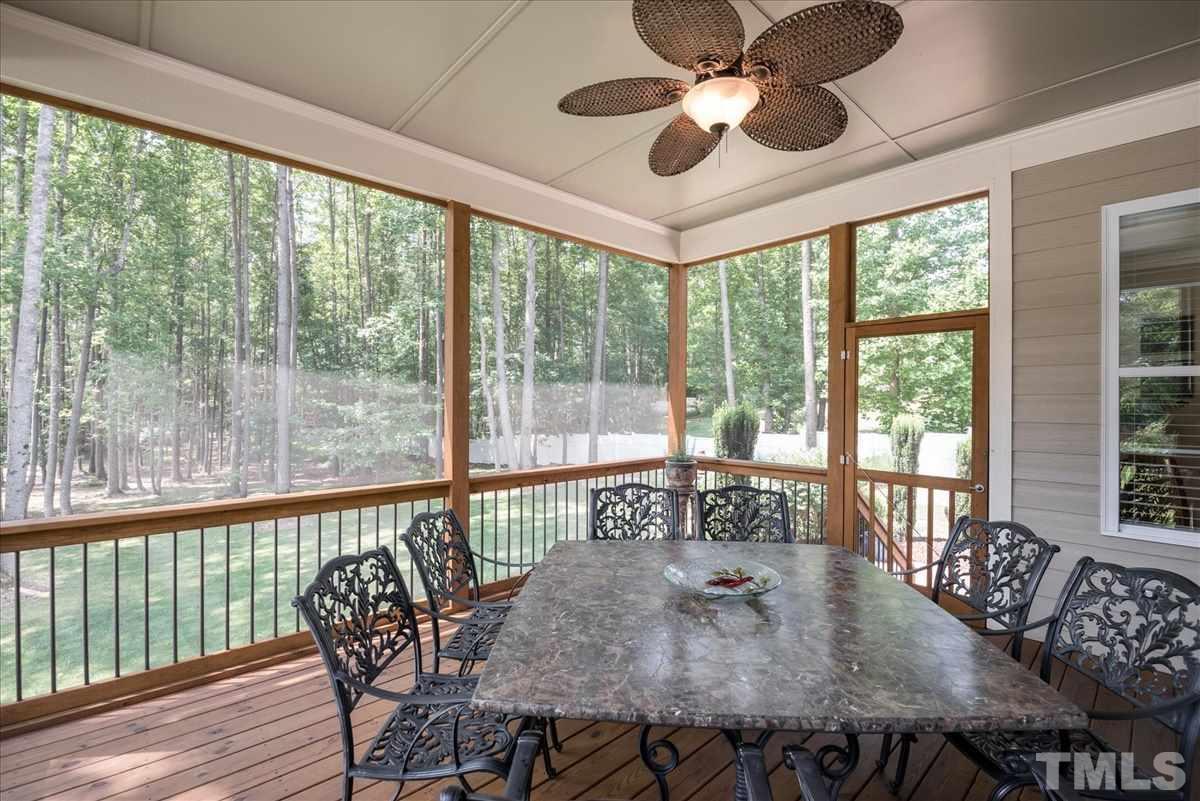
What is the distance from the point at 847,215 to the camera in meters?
3.87

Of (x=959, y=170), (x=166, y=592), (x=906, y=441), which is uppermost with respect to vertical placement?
(x=959, y=170)

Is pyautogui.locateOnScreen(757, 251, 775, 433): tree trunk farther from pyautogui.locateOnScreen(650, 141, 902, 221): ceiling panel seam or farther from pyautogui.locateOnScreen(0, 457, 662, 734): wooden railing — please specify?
pyautogui.locateOnScreen(0, 457, 662, 734): wooden railing

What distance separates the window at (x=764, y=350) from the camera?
4141 mm

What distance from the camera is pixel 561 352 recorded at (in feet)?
14.0

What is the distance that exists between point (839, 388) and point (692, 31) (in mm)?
2987

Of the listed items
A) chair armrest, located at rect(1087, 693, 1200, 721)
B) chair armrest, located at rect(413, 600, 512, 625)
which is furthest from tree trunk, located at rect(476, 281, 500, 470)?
chair armrest, located at rect(1087, 693, 1200, 721)

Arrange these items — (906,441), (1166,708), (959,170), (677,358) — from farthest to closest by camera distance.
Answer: (677,358)
(906,441)
(959,170)
(1166,708)

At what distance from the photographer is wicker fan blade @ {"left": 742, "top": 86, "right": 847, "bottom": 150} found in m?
1.90

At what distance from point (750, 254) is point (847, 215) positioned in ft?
3.02

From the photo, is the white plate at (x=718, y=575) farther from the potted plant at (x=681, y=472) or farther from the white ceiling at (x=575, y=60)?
the white ceiling at (x=575, y=60)

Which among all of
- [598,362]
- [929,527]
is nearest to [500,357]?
[598,362]

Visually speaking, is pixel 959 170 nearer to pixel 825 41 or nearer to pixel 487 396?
pixel 825 41

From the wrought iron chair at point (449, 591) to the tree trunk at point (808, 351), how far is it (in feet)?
9.67

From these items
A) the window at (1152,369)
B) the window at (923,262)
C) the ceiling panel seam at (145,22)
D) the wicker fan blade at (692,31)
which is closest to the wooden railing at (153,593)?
the ceiling panel seam at (145,22)
